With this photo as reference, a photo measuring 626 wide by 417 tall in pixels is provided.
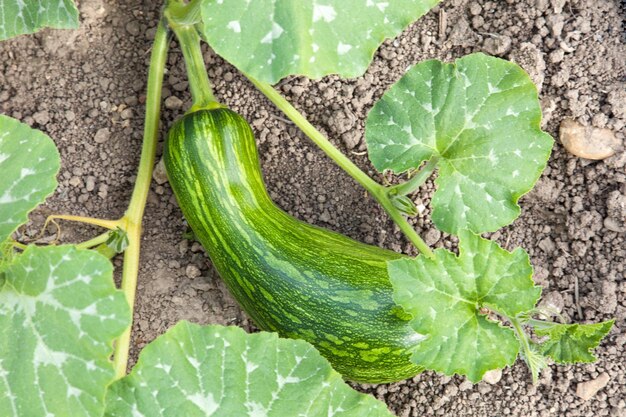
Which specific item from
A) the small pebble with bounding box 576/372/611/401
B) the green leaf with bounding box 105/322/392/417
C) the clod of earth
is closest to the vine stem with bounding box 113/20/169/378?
the green leaf with bounding box 105/322/392/417

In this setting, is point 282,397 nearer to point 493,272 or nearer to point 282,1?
point 493,272

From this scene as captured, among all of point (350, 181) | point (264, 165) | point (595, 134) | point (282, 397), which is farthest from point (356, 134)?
point (282, 397)

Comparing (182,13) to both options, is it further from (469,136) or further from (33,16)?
(469,136)

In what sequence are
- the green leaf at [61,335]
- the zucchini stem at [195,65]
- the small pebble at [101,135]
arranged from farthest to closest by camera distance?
the small pebble at [101,135], the zucchini stem at [195,65], the green leaf at [61,335]

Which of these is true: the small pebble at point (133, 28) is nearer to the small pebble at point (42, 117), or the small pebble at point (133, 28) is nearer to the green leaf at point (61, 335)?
the small pebble at point (42, 117)

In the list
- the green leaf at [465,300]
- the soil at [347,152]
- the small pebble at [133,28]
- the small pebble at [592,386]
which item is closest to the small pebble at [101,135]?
the soil at [347,152]

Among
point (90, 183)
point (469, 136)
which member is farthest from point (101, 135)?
point (469, 136)

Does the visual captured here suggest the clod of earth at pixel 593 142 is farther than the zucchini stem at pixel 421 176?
Yes

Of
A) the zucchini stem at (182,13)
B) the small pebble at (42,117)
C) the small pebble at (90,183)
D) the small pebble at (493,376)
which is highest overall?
the zucchini stem at (182,13)
